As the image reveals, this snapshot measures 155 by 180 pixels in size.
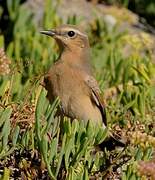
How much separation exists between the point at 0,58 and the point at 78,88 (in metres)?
0.97

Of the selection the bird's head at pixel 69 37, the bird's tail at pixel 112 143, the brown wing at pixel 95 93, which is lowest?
the bird's tail at pixel 112 143

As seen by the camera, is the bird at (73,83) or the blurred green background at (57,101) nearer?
the blurred green background at (57,101)

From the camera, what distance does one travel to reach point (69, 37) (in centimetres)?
691

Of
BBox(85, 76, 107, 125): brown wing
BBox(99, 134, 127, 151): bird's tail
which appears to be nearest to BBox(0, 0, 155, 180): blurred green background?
BBox(85, 76, 107, 125): brown wing

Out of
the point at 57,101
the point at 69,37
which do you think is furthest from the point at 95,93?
the point at 57,101

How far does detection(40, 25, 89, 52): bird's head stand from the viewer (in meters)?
6.81

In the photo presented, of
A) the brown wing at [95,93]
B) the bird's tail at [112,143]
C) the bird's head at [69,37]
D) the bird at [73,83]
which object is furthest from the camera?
the bird's head at [69,37]

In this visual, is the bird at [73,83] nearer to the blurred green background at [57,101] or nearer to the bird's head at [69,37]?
the bird's head at [69,37]

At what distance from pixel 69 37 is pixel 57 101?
2.18m

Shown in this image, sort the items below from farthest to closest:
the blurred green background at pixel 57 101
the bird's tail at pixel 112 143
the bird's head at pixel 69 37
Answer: the bird's head at pixel 69 37 < the bird's tail at pixel 112 143 < the blurred green background at pixel 57 101

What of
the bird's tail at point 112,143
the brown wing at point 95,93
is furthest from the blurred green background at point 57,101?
the bird's tail at point 112,143

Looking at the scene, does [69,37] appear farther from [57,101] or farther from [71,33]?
[57,101]

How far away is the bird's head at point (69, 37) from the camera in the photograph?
268 inches

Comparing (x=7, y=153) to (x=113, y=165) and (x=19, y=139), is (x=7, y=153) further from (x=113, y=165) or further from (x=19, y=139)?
(x=113, y=165)
